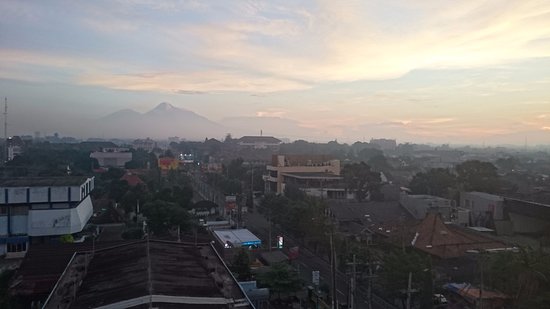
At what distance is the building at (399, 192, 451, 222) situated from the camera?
18969 mm

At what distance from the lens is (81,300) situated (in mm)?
7785

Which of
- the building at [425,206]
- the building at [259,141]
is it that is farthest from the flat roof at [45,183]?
the building at [259,141]

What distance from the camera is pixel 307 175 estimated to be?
29641mm

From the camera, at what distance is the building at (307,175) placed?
26797mm

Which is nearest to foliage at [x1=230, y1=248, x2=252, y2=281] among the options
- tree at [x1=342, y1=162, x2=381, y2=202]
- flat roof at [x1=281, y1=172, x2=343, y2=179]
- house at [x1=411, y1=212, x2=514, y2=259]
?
house at [x1=411, y1=212, x2=514, y2=259]

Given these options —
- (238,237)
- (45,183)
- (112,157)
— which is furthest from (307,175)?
(112,157)

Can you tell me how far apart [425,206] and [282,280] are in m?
10.8

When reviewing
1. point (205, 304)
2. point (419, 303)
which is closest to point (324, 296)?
point (419, 303)

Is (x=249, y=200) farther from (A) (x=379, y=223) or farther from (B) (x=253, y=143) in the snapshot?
(B) (x=253, y=143)

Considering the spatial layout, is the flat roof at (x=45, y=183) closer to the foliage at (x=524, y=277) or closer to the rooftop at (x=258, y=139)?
the foliage at (x=524, y=277)

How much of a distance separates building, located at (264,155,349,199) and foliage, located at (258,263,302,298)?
14882 millimetres

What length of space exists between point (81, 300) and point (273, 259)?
22.1 feet

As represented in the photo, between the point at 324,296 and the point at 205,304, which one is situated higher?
the point at 205,304

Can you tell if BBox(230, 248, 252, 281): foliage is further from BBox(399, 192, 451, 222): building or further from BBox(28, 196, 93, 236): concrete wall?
BBox(399, 192, 451, 222): building
